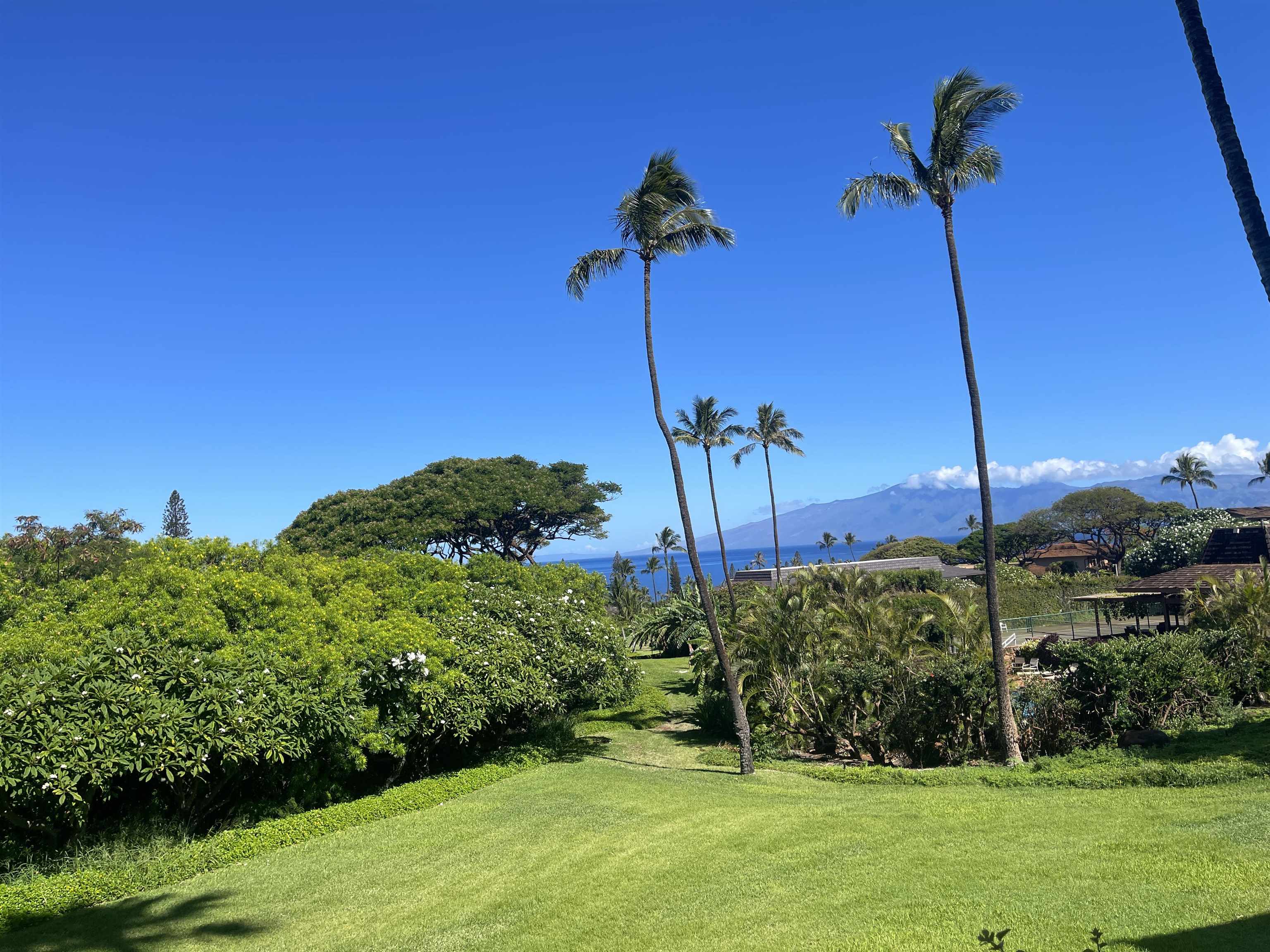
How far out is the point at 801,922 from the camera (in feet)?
24.5

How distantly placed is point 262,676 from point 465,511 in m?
26.1

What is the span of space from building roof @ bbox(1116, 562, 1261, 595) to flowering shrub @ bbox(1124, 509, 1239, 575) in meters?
19.0

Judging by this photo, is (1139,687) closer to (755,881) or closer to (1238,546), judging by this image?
(755,881)

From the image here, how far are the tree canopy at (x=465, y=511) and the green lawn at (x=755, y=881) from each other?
24238 millimetres

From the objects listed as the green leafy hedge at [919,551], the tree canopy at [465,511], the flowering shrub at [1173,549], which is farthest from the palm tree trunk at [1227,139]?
the green leafy hedge at [919,551]

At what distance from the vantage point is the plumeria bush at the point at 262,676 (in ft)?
31.4

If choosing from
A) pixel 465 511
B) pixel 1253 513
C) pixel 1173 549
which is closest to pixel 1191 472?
pixel 1253 513

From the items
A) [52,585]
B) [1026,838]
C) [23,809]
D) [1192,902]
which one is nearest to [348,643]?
[23,809]

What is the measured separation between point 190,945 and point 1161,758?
15421mm

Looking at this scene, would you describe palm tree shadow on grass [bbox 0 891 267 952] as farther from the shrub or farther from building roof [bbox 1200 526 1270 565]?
building roof [bbox 1200 526 1270 565]

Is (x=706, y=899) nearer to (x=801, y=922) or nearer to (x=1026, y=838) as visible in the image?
(x=801, y=922)

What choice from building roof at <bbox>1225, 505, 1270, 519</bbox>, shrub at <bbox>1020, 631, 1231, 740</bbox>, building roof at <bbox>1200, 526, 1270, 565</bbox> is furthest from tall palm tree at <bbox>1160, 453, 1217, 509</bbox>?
shrub at <bbox>1020, 631, 1231, 740</bbox>

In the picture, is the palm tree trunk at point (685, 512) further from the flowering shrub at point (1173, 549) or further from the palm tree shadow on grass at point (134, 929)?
the flowering shrub at point (1173, 549)

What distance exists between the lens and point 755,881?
8859mm
